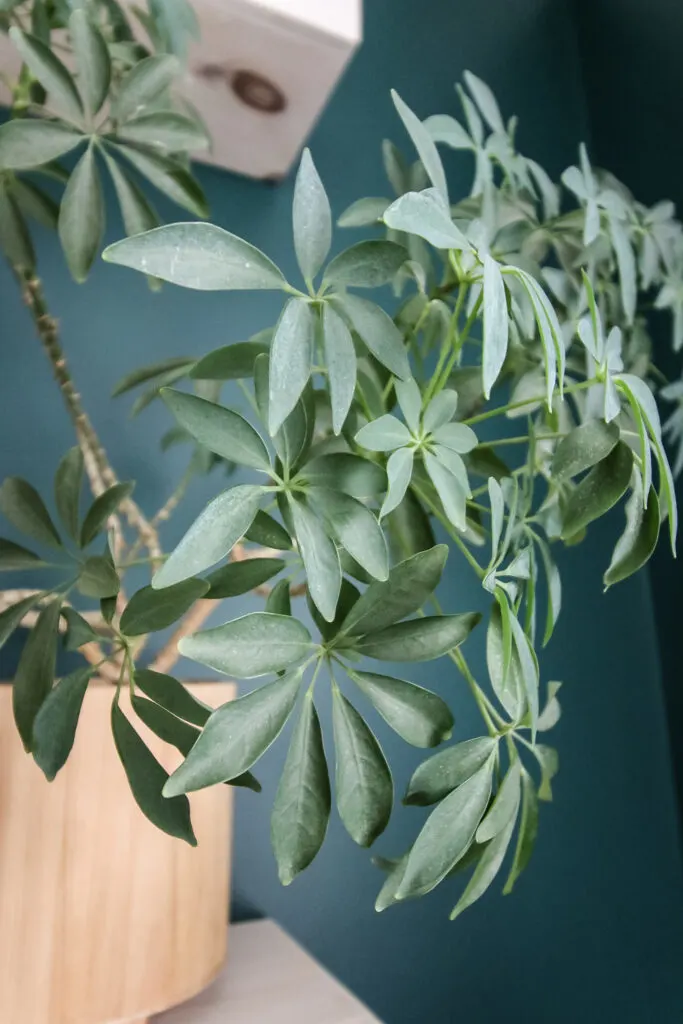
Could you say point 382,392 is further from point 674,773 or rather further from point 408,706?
point 674,773

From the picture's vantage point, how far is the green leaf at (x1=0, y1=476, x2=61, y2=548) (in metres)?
0.57

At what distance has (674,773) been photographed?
1166 millimetres

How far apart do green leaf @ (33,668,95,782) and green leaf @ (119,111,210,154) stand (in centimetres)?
39

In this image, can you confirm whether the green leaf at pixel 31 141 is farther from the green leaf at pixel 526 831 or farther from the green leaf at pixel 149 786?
the green leaf at pixel 526 831

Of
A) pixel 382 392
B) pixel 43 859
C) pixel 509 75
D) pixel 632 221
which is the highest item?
pixel 509 75

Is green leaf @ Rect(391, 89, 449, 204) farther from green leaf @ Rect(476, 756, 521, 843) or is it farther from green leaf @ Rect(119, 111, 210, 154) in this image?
green leaf @ Rect(476, 756, 521, 843)

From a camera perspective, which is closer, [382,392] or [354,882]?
[382,392]

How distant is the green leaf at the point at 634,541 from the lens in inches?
18.5

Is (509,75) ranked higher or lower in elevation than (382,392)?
higher

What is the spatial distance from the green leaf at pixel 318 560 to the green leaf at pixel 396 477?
0.12 ft

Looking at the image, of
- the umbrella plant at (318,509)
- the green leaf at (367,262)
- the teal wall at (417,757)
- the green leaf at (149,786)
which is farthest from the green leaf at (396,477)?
the teal wall at (417,757)

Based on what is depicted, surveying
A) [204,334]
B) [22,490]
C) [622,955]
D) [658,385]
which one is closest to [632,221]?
[658,385]

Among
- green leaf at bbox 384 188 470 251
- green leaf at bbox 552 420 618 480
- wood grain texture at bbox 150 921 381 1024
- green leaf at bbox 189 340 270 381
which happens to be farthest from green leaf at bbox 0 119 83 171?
wood grain texture at bbox 150 921 381 1024

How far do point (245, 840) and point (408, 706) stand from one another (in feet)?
1.96
